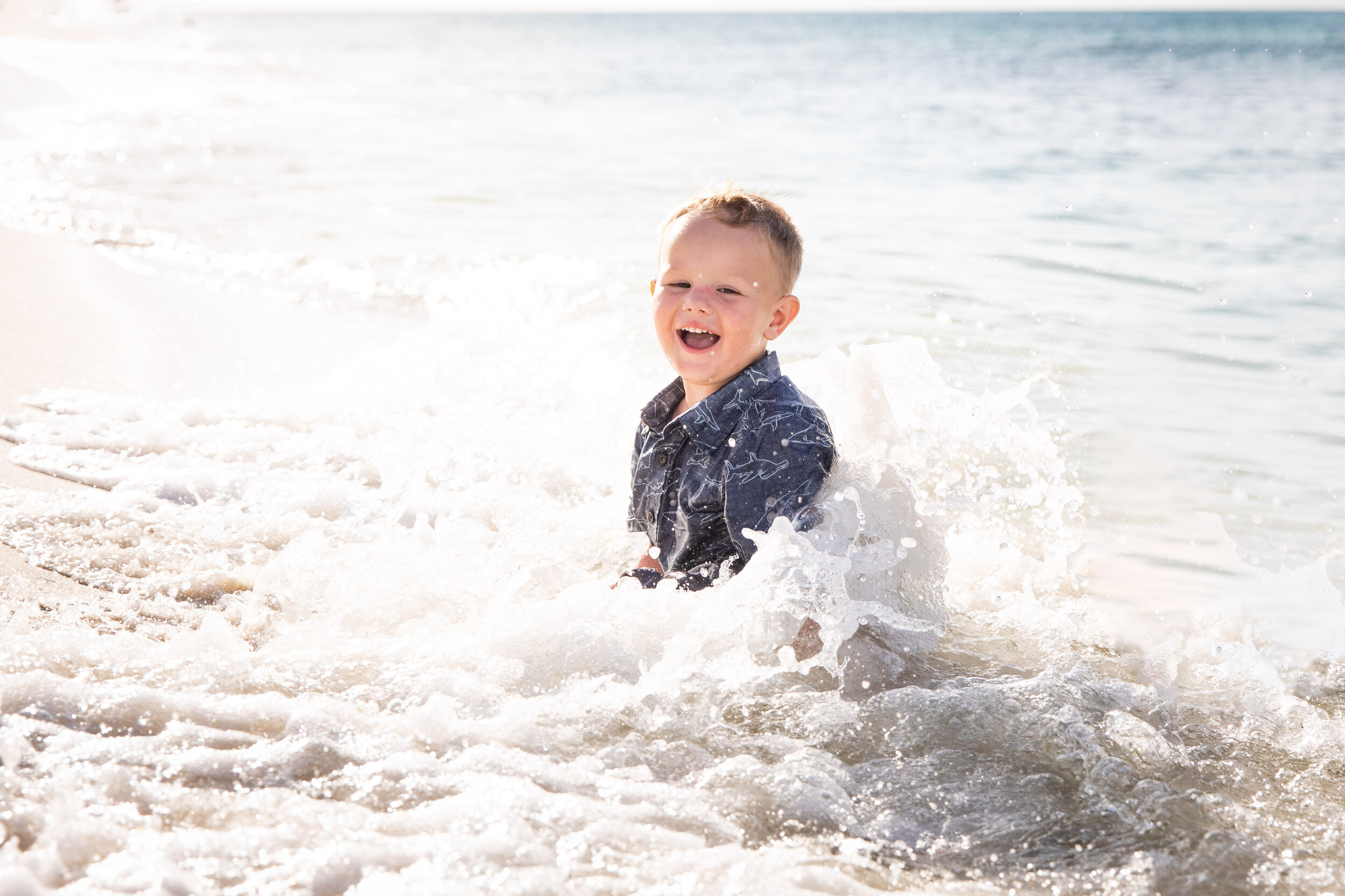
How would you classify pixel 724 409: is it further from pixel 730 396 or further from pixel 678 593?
pixel 678 593

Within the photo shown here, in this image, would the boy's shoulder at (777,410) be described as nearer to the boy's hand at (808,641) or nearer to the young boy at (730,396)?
the young boy at (730,396)

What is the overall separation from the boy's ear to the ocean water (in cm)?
47

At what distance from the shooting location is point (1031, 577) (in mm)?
3682

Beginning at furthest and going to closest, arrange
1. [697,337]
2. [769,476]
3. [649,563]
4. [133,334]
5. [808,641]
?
1. [133,334]
2. [649,563]
3. [697,337]
4. [769,476]
5. [808,641]

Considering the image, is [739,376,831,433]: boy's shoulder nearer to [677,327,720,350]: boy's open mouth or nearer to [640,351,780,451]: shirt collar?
[640,351,780,451]: shirt collar

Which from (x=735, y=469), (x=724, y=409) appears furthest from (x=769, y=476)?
(x=724, y=409)

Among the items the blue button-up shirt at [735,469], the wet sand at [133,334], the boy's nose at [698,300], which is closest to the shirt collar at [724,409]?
the blue button-up shirt at [735,469]

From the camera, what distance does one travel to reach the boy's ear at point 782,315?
319 centimetres

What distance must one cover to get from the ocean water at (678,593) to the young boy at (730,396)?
192 millimetres

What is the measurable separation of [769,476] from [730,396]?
26 cm

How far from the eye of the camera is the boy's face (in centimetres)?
308

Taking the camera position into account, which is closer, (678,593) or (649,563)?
(678,593)

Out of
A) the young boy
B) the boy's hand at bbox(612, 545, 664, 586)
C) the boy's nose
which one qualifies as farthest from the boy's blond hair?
the boy's hand at bbox(612, 545, 664, 586)

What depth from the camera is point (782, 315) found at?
3.22 meters
